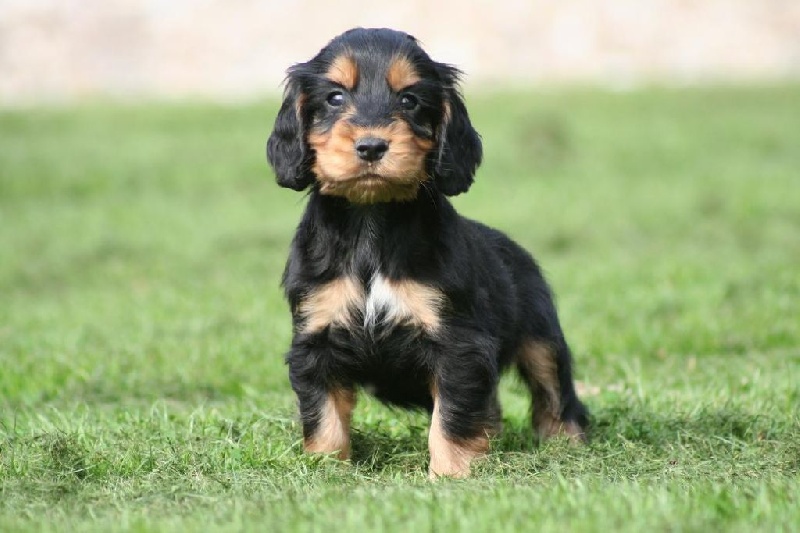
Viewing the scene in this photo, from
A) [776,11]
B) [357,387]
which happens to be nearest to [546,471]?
[357,387]

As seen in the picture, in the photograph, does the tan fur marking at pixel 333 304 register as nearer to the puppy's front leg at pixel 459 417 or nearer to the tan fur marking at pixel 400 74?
the puppy's front leg at pixel 459 417

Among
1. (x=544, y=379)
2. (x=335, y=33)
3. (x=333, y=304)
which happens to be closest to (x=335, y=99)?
(x=333, y=304)

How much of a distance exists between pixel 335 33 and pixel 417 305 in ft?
153

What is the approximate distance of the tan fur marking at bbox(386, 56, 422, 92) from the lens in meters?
5.00

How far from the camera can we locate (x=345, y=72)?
5.02 meters

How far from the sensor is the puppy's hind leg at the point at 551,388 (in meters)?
5.96

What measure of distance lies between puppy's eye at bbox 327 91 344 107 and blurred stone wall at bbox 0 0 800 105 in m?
42.6

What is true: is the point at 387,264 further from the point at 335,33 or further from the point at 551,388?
the point at 335,33

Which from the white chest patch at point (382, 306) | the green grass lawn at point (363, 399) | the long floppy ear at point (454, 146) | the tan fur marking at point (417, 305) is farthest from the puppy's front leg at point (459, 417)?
the long floppy ear at point (454, 146)

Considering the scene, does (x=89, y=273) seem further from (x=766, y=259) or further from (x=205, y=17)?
(x=205, y=17)

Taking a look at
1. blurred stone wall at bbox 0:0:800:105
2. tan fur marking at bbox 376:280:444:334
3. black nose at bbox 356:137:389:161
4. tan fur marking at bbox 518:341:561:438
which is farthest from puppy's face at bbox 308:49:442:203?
blurred stone wall at bbox 0:0:800:105

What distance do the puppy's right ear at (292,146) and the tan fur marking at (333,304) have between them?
47 cm

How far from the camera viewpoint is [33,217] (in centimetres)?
1616

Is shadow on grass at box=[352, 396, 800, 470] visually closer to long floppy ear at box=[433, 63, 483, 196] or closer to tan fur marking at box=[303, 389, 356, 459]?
tan fur marking at box=[303, 389, 356, 459]
